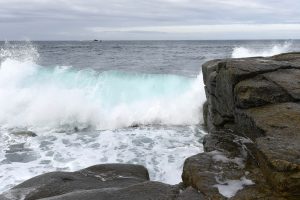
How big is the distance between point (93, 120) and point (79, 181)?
8036 millimetres

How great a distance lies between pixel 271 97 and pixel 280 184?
2066 millimetres

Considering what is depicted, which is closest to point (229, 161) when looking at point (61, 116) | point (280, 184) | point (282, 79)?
point (280, 184)

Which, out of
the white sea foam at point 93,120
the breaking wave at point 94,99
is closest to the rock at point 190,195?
the white sea foam at point 93,120

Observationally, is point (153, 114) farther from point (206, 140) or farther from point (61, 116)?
point (206, 140)

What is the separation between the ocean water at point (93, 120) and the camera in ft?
28.4

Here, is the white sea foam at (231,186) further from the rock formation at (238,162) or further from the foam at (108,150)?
the foam at (108,150)

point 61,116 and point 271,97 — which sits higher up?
point 271,97

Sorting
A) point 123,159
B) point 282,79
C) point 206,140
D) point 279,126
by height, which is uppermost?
point 282,79

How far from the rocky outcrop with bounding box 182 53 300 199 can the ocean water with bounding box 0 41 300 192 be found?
1915 mm

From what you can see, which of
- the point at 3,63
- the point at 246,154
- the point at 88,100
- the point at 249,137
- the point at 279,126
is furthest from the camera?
the point at 3,63

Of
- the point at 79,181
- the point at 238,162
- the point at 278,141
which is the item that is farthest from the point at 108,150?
the point at 278,141

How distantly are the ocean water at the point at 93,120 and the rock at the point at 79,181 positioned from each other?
1.61m

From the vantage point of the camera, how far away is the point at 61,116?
1362 centimetres

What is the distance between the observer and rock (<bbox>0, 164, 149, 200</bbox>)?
5.08 m
